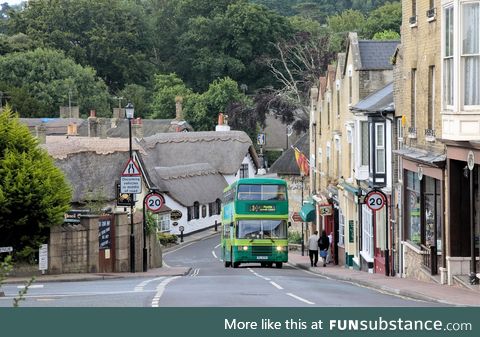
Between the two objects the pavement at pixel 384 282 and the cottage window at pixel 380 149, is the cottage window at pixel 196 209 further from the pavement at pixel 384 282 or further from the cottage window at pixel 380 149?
the cottage window at pixel 380 149

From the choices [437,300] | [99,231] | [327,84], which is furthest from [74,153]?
[437,300]

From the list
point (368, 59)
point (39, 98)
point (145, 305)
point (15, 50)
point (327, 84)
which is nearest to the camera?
point (145, 305)

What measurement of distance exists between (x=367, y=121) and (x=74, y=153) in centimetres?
2929

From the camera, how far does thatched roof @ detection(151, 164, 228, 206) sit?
264 ft

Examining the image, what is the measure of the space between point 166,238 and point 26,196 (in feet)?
119

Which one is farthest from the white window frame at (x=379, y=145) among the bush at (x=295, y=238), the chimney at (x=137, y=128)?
the chimney at (x=137, y=128)

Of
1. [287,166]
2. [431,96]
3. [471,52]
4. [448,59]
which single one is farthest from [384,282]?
[287,166]

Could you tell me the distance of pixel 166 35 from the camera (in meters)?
145

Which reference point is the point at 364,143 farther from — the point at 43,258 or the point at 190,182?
the point at 190,182

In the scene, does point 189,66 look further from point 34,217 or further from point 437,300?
point 437,300

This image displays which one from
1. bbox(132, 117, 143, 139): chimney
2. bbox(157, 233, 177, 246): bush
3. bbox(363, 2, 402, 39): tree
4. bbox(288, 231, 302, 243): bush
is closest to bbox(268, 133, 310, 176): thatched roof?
bbox(132, 117, 143, 139): chimney

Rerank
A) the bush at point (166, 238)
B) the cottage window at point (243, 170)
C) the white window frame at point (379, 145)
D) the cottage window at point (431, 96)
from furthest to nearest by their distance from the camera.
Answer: the cottage window at point (243, 170) < the bush at point (166, 238) < the white window frame at point (379, 145) < the cottage window at point (431, 96)

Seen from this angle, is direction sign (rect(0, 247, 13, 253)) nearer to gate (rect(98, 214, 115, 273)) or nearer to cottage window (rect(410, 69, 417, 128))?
gate (rect(98, 214, 115, 273))

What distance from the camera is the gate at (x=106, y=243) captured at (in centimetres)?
4125
